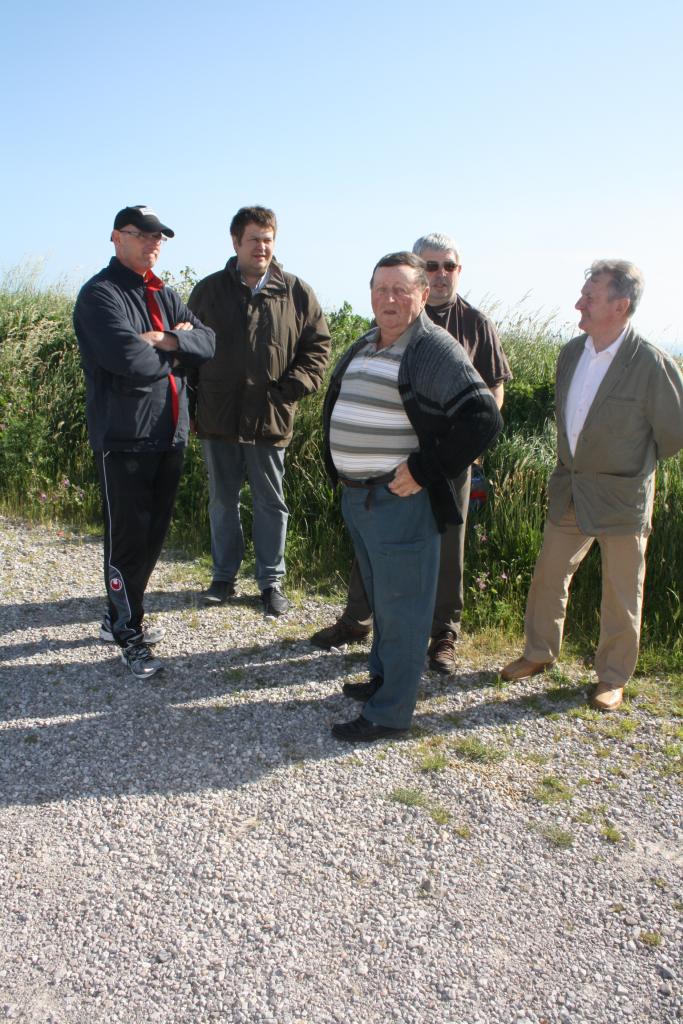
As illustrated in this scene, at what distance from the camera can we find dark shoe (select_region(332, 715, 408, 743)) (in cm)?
376

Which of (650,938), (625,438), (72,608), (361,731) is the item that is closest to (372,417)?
(625,438)

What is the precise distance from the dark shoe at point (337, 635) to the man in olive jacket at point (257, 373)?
0.47m

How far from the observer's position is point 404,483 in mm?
3404

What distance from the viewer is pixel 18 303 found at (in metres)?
9.30

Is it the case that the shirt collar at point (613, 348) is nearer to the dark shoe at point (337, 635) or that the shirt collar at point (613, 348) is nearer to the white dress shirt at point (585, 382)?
the white dress shirt at point (585, 382)

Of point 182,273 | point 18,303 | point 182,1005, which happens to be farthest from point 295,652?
point 18,303

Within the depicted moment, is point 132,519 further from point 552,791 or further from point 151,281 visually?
point 552,791

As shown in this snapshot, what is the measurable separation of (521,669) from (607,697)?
0.48 meters

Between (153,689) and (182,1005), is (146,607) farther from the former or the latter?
(182,1005)

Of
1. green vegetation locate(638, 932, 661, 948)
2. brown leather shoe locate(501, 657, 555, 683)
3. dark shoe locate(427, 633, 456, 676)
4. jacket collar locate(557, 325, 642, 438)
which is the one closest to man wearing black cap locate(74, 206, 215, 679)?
dark shoe locate(427, 633, 456, 676)

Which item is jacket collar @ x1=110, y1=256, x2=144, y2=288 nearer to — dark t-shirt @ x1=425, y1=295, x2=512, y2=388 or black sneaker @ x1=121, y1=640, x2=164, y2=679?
dark t-shirt @ x1=425, y1=295, x2=512, y2=388

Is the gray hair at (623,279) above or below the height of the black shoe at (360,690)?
above

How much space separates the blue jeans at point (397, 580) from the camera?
353 cm

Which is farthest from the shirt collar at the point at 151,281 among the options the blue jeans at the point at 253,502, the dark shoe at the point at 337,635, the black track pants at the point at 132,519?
the dark shoe at the point at 337,635
